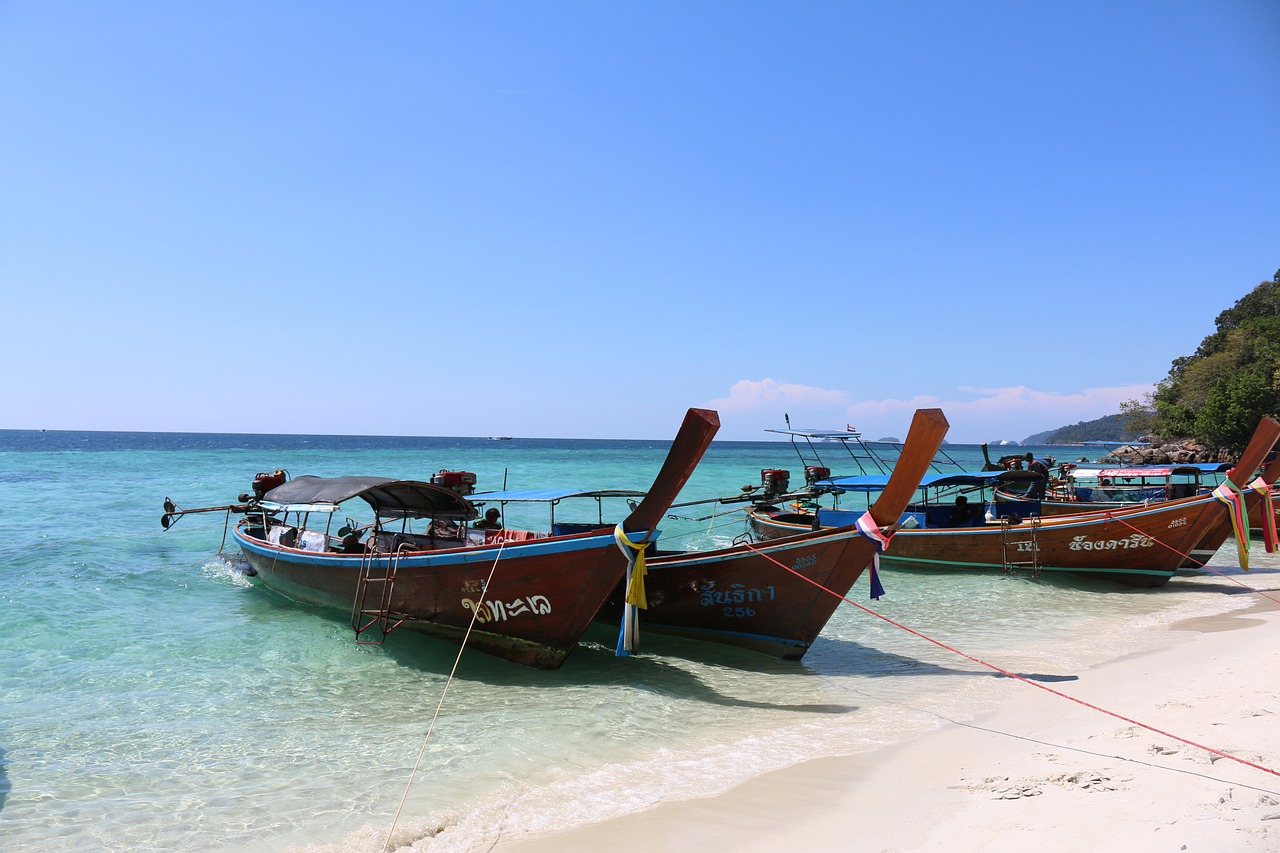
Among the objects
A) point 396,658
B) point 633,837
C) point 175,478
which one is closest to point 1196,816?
point 633,837

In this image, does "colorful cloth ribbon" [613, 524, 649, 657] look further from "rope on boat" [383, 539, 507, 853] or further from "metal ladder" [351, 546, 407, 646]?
"metal ladder" [351, 546, 407, 646]

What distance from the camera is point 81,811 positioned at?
5922mm

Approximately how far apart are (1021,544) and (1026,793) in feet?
37.1

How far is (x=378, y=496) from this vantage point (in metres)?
12.2

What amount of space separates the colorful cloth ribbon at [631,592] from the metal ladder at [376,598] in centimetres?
347

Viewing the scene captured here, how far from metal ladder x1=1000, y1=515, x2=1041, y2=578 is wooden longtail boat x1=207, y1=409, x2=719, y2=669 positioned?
9.85 meters

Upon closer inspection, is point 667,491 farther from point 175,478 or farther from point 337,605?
point 175,478

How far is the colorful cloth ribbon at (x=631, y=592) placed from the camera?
8.16 m

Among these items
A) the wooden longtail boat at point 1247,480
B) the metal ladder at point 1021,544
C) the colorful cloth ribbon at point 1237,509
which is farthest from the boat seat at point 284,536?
the colorful cloth ribbon at point 1237,509

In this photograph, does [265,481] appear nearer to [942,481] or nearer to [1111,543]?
[942,481]

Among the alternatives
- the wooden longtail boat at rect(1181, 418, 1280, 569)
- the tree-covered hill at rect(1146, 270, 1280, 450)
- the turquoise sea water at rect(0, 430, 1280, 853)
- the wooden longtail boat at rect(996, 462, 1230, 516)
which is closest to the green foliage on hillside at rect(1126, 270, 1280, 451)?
the tree-covered hill at rect(1146, 270, 1280, 450)

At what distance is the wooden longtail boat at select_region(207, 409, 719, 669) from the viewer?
839 cm

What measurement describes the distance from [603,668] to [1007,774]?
5126 mm

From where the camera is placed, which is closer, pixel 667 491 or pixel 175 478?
pixel 667 491
